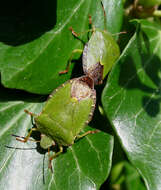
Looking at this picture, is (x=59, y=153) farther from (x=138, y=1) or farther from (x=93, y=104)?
(x=138, y=1)

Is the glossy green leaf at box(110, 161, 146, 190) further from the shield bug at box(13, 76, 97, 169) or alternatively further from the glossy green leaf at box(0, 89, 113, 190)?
the shield bug at box(13, 76, 97, 169)

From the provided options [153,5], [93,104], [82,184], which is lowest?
[82,184]

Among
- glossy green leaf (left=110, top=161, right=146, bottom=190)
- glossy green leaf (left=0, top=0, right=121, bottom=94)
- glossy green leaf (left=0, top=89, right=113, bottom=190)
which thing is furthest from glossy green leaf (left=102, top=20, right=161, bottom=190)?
glossy green leaf (left=110, top=161, right=146, bottom=190)

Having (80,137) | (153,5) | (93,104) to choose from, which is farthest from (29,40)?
(153,5)

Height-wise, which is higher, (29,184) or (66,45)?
(66,45)

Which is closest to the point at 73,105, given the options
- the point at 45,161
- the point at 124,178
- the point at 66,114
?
the point at 66,114

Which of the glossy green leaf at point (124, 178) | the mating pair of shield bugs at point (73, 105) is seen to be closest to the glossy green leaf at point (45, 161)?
the mating pair of shield bugs at point (73, 105)

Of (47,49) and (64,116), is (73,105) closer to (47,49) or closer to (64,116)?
(64,116)
